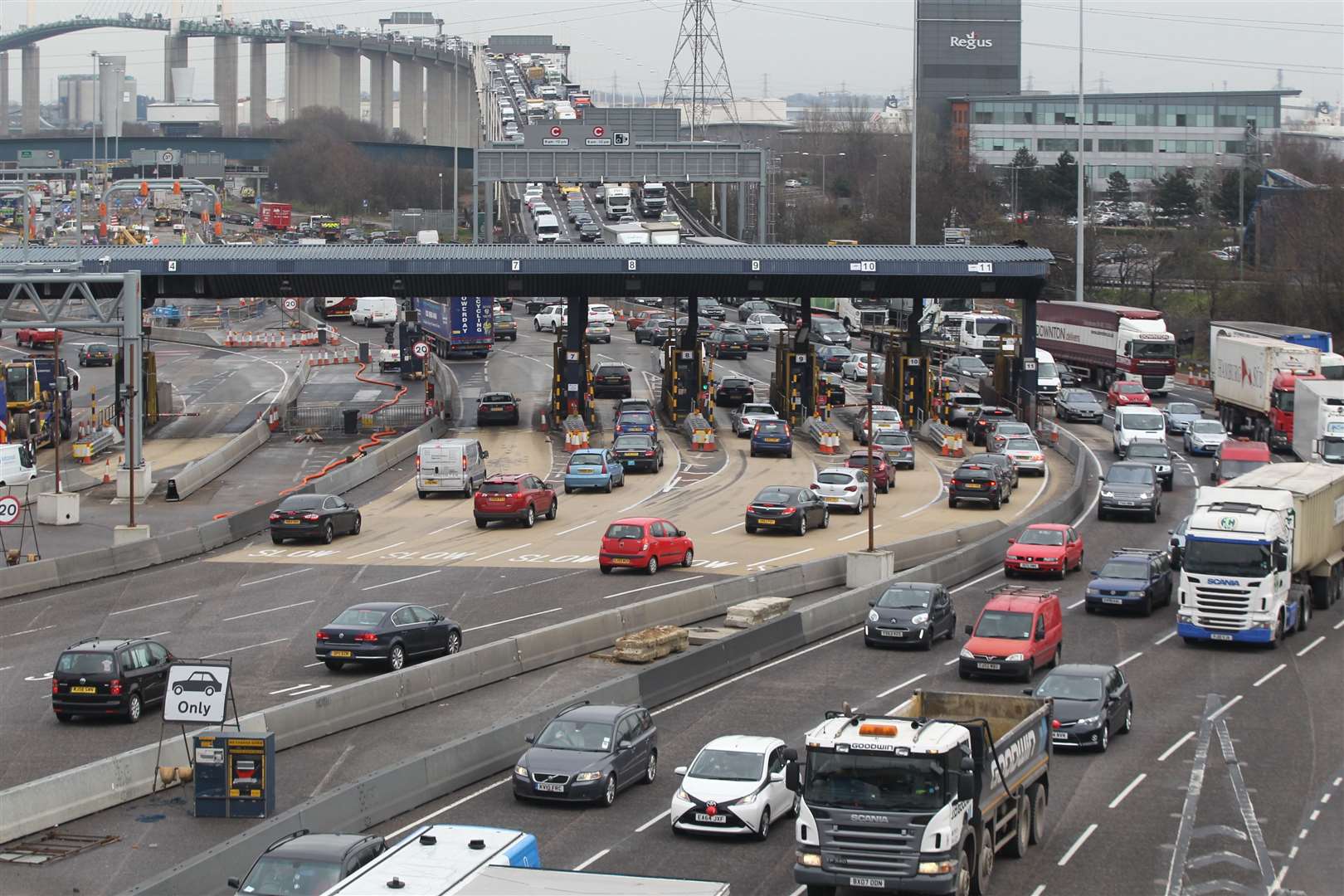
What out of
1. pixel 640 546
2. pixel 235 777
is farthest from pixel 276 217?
pixel 235 777

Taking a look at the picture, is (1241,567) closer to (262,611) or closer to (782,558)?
(782,558)

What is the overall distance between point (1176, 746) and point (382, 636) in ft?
46.2

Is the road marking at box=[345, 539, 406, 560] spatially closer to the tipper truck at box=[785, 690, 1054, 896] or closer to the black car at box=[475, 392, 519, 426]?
the black car at box=[475, 392, 519, 426]

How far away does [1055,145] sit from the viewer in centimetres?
17738

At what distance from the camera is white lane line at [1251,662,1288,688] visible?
33.6m

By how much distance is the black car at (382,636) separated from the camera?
32.8 meters

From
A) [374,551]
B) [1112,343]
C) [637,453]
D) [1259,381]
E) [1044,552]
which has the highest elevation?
[1112,343]

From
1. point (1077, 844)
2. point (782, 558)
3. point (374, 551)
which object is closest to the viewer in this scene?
point (1077, 844)

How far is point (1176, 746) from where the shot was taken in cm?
2850

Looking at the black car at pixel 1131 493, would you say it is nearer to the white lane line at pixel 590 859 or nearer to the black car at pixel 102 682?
the black car at pixel 102 682

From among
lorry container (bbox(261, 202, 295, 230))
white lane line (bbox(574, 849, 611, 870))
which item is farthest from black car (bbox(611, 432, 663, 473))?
lorry container (bbox(261, 202, 295, 230))

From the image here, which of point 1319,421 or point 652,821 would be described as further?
point 1319,421

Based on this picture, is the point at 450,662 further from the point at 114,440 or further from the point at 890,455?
the point at 114,440

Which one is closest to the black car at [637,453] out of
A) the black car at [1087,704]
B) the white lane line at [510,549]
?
the white lane line at [510,549]
